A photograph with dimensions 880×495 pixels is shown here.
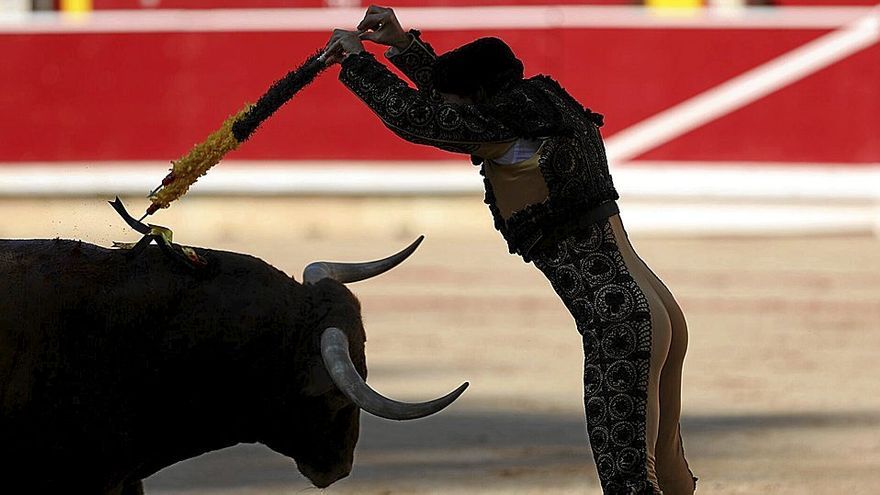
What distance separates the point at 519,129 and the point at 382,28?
338mm

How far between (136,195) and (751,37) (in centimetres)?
381

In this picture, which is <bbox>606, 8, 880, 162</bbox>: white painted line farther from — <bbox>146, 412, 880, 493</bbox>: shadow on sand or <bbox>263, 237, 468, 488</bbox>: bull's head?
<bbox>263, 237, 468, 488</bbox>: bull's head

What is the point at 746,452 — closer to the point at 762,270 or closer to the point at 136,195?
the point at 762,270

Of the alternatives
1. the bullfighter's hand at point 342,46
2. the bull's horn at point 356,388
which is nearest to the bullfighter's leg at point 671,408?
the bull's horn at point 356,388

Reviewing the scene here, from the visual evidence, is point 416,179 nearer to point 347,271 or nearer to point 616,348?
point 347,271

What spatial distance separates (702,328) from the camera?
7.68m

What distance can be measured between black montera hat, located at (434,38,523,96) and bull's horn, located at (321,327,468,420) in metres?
0.44

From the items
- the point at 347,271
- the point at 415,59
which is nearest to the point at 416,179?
the point at 347,271

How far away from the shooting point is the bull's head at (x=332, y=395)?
3.05 meters

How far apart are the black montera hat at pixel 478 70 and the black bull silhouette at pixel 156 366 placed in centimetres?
36

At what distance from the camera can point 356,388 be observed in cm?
296

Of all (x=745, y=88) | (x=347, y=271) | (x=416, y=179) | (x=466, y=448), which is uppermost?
(x=745, y=88)

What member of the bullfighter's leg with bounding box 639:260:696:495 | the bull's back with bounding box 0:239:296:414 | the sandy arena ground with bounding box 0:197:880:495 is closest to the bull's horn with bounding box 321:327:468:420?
the bull's back with bounding box 0:239:296:414

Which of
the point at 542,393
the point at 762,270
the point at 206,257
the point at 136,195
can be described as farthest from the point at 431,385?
the point at 136,195
